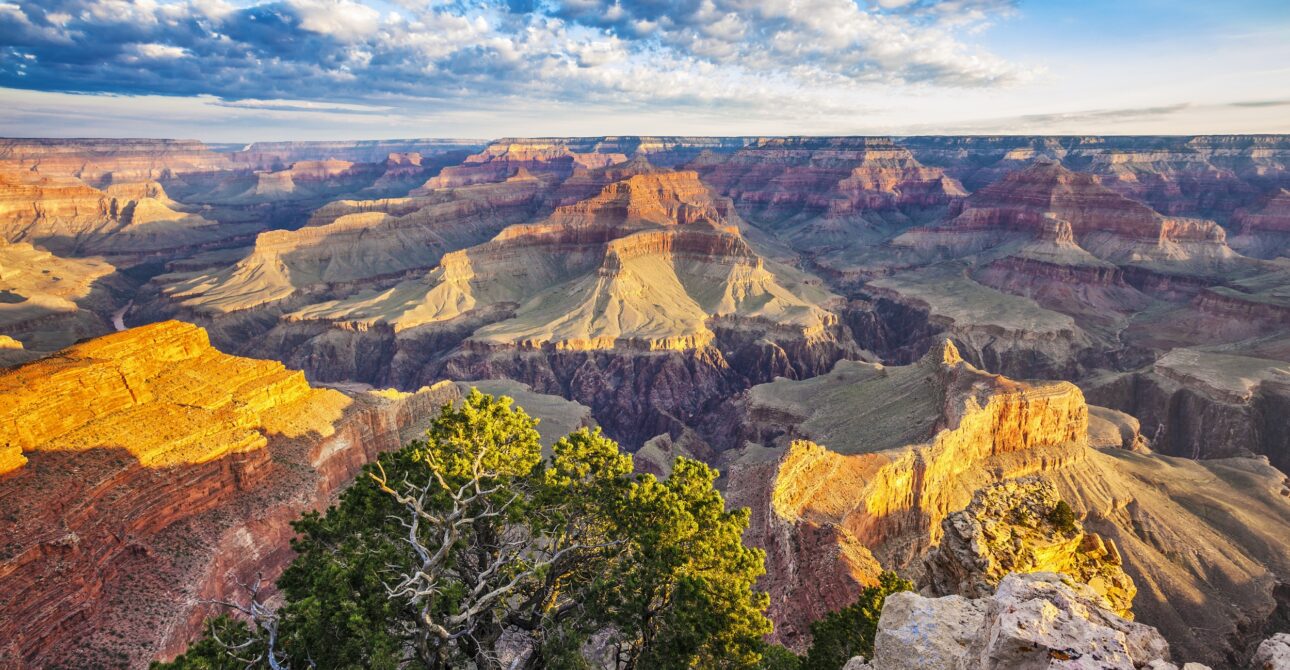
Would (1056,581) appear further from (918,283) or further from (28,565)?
(918,283)

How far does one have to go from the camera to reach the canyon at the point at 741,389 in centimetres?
3388

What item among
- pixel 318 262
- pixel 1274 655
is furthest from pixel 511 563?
pixel 318 262

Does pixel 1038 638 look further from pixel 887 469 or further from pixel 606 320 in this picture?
pixel 606 320

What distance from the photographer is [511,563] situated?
22594mm

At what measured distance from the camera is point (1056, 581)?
13.6 meters

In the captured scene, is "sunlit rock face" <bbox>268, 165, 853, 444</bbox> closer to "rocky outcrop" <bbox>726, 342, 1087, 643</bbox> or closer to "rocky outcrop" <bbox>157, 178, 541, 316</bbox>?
"rocky outcrop" <bbox>157, 178, 541, 316</bbox>

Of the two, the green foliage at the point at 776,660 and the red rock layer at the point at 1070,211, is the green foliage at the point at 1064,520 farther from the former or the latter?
the red rock layer at the point at 1070,211

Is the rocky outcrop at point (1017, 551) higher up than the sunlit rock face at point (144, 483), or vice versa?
the rocky outcrop at point (1017, 551)

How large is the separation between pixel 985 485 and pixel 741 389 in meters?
64.3

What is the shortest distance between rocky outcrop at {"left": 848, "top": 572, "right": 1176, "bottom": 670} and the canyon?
132 cm

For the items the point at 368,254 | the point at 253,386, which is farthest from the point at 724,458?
the point at 368,254

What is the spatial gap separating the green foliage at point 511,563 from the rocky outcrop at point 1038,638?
6023 mm

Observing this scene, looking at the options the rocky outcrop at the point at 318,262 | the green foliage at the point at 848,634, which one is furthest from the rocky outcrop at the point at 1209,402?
the rocky outcrop at the point at 318,262

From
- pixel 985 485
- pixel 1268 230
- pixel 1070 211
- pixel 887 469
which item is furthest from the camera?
pixel 1268 230
